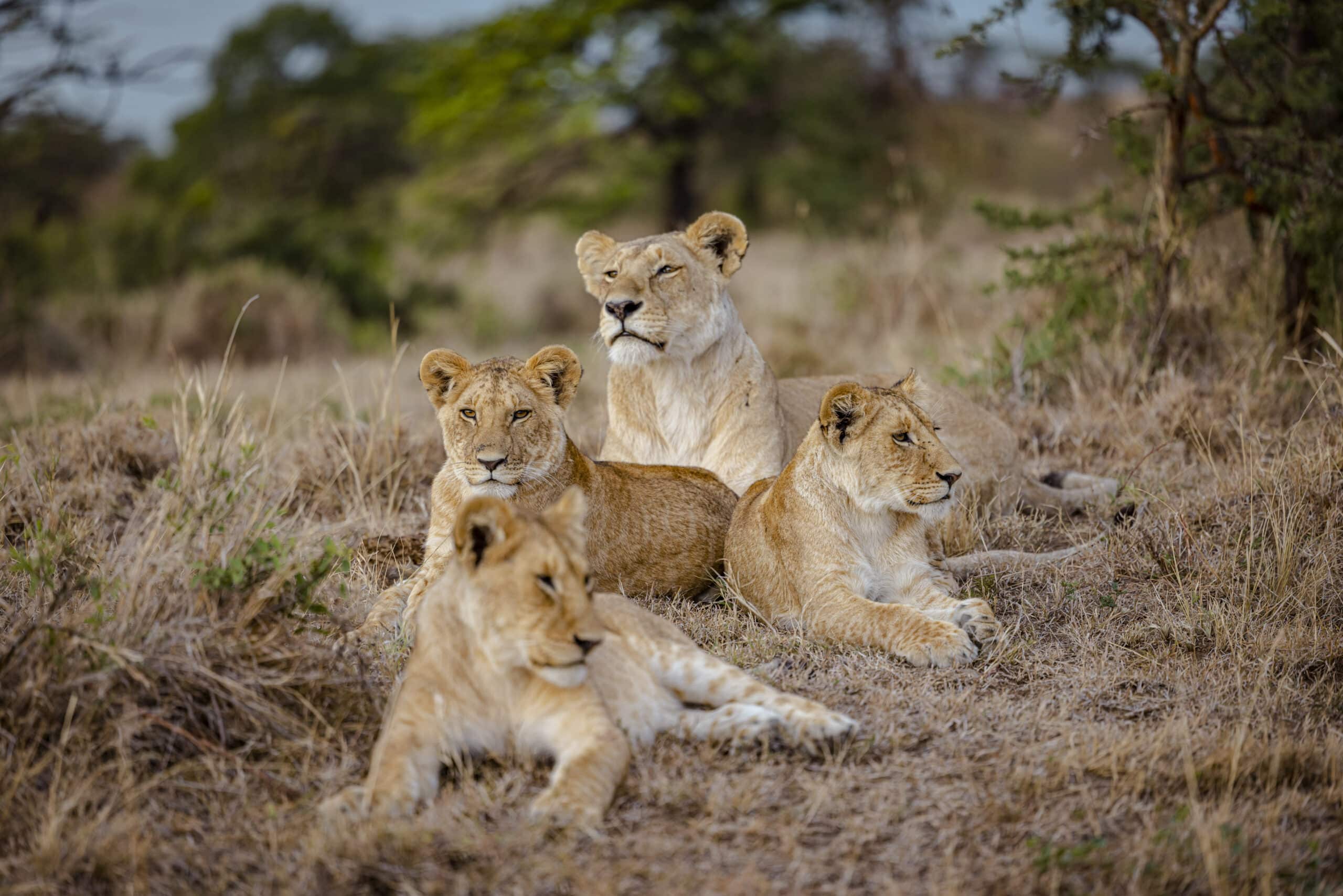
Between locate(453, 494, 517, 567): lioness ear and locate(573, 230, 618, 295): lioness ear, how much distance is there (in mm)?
2890

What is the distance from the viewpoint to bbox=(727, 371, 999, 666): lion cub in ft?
14.3

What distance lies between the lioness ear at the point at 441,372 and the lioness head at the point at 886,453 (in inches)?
55.4

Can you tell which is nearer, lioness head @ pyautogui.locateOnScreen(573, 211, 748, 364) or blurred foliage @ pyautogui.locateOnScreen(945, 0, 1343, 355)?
lioness head @ pyautogui.locateOnScreen(573, 211, 748, 364)

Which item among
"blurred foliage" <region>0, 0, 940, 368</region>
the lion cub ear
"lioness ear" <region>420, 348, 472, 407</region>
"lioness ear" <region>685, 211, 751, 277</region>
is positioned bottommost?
"blurred foliage" <region>0, 0, 940, 368</region>

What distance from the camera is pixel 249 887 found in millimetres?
2834

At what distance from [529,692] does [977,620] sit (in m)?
1.80

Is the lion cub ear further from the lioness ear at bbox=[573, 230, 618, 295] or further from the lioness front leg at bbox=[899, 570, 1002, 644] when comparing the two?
the lioness ear at bbox=[573, 230, 618, 295]

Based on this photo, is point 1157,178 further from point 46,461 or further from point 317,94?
point 317,94

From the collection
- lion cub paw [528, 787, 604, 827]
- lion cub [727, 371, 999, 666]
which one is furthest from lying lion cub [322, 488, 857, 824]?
lion cub [727, 371, 999, 666]

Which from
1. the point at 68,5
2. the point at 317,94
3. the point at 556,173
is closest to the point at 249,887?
the point at 68,5

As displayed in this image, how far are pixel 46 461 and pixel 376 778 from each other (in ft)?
11.6

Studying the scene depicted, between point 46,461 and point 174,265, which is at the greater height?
point 46,461

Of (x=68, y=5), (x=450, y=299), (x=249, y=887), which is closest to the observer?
(x=249, y=887)

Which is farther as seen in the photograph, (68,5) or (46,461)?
(68,5)
